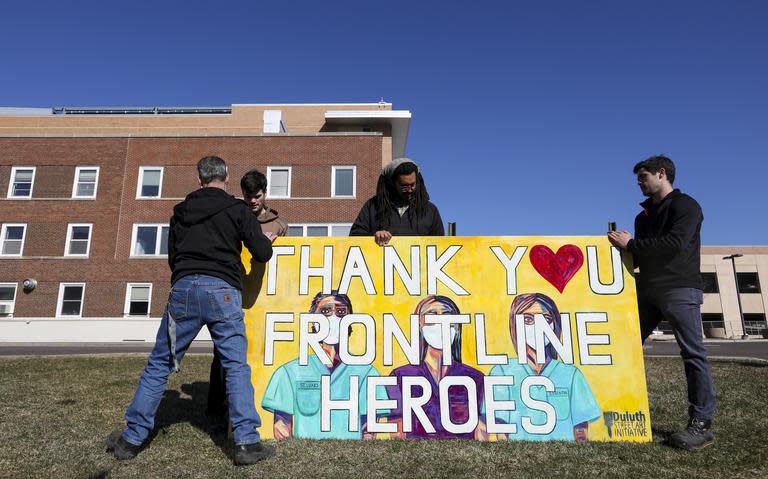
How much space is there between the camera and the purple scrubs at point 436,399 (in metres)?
3.56

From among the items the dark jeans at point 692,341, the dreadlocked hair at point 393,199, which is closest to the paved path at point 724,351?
the dark jeans at point 692,341

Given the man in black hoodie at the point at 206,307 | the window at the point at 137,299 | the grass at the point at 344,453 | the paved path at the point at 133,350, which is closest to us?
the grass at the point at 344,453

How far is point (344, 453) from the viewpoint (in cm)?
314

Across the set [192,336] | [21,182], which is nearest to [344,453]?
[192,336]

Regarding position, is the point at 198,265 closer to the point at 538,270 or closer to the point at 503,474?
the point at 503,474

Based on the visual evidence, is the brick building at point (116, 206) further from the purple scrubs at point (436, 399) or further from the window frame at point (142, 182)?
the purple scrubs at point (436, 399)

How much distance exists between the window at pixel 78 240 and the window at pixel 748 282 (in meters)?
56.4

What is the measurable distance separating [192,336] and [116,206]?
24625mm

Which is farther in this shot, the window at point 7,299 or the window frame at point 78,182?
the window frame at point 78,182

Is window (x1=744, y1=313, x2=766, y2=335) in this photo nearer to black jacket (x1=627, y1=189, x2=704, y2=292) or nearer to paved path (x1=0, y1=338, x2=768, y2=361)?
paved path (x1=0, y1=338, x2=768, y2=361)

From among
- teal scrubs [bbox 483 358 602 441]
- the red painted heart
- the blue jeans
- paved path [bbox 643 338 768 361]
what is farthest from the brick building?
the blue jeans

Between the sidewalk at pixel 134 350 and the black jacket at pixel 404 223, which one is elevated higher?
the black jacket at pixel 404 223

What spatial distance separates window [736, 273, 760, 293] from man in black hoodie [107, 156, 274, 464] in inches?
2298

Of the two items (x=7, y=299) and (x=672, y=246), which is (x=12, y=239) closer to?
(x=7, y=299)
